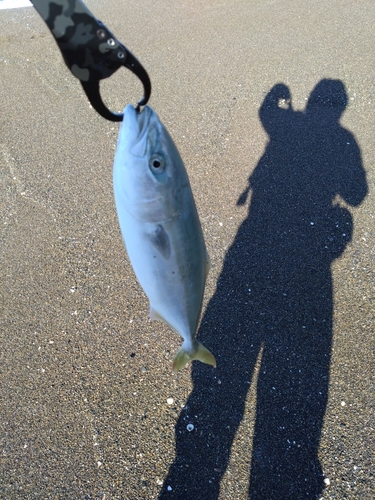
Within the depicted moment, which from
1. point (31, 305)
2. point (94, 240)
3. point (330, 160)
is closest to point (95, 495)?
point (31, 305)

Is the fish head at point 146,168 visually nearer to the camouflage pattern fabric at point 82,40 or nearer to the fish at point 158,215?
the fish at point 158,215

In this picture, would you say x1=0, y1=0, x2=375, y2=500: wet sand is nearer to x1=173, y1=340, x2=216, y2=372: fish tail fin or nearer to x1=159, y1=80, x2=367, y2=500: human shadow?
x1=159, y1=80, x2=367, y2=500: human shadow

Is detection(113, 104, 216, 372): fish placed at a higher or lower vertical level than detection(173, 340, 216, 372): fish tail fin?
higher

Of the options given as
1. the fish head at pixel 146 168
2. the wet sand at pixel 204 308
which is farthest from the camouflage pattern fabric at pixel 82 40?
the wet sand at pixel 204 308

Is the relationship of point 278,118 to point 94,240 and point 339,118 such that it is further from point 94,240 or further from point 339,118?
point 94,240

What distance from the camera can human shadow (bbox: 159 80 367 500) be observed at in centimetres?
282

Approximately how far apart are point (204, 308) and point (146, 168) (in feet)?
7.27

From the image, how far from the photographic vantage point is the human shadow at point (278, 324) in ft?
9.25

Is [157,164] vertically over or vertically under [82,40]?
under

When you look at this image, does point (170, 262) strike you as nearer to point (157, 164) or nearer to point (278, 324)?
point (157, 164)

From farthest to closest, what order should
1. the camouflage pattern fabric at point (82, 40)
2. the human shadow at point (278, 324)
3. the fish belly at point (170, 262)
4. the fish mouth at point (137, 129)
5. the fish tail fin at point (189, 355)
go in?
1. the human shadow at point (278, 324)
2. the fish tail fin at point (189, 355)
3. the fish belly at point (170, 262)
4. the fish mouth at point (137, 129)
5. the camouflage pattern fabric at point (82, 40)

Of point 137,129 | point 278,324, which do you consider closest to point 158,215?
point 137,129

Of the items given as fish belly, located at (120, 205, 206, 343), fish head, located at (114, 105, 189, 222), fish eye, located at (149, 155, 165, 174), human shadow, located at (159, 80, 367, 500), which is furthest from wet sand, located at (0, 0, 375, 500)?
fish eye, located at (149, 155, 165, 174)

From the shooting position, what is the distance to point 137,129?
1544mm
